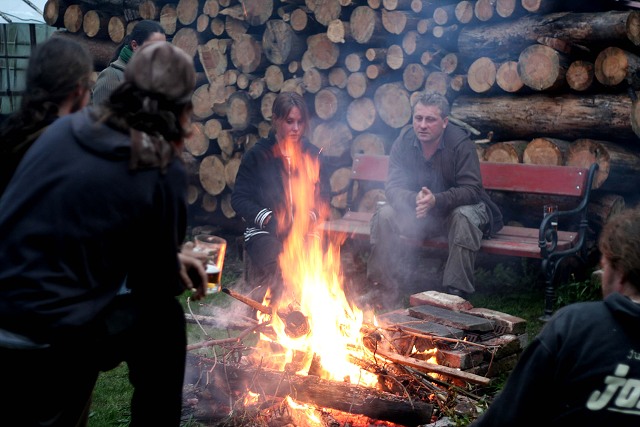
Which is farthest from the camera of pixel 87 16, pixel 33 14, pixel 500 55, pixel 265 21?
pixel 33 14

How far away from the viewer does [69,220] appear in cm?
242

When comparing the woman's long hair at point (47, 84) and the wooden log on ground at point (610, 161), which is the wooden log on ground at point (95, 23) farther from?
the woman's long hair at point (47, 84)

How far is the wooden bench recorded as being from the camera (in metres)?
6.52

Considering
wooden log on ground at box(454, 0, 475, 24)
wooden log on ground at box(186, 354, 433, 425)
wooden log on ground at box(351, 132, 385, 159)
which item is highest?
wooden log on ground at box(454, 0, 475, 24)

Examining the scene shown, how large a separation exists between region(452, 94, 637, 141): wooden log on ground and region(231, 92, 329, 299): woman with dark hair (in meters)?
2.20

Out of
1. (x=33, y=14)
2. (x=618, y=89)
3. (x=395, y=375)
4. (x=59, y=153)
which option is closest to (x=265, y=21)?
(x=618, y=89)

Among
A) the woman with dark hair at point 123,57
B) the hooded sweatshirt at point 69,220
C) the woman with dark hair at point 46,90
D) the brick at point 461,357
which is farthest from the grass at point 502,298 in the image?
the hooded sweatshirt at point 69,220

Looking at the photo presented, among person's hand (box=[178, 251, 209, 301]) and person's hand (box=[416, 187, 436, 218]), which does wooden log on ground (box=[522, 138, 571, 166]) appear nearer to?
person's hand (box=[416, 187, 436, 218])

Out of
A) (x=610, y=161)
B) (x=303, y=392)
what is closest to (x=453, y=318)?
(x=303, y=392)

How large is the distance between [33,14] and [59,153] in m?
10.2

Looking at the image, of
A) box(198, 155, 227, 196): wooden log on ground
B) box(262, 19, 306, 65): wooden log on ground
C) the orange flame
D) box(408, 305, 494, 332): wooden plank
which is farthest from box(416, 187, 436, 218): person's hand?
box(198, 155, 227, 196): wooden log on ground

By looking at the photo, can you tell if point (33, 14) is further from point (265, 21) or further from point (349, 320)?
point (349, 320)

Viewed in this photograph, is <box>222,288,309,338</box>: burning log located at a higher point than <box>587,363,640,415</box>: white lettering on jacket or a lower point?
lower

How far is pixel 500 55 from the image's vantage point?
7609 millimetres
